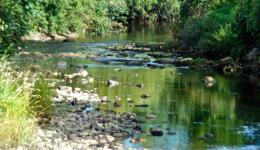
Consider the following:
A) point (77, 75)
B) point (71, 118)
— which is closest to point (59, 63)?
point (77, 75)

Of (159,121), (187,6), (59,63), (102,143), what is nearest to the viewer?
(102,143)

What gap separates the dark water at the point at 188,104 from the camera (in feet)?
47.1

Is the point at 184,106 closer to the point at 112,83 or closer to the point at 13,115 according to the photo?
the point at 112,83

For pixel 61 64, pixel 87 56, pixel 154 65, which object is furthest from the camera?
pixel 87 56

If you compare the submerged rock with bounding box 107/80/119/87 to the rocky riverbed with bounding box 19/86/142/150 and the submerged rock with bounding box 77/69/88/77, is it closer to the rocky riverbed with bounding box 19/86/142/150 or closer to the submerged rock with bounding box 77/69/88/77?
the submerged rock with bounding box 77/69/88/77

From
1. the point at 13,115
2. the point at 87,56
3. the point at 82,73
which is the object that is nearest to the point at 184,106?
the point at 82,73

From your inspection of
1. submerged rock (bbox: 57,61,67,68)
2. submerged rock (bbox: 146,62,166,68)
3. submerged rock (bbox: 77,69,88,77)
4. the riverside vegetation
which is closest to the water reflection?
submerged rock (bbox: 77,69,88,77)

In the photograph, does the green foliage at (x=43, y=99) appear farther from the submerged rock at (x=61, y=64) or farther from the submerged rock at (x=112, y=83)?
the submerged rock at (x=61, y=64)

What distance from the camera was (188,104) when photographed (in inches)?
775

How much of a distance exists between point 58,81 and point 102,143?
10700 millimetres

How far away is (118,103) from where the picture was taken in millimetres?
19344

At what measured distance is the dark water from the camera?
566 inches

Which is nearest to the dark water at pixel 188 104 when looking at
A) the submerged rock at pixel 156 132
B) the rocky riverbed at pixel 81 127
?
the submerged rock at pixel 156 132

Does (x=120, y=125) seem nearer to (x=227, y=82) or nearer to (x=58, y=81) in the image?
(x=58, y=81)
